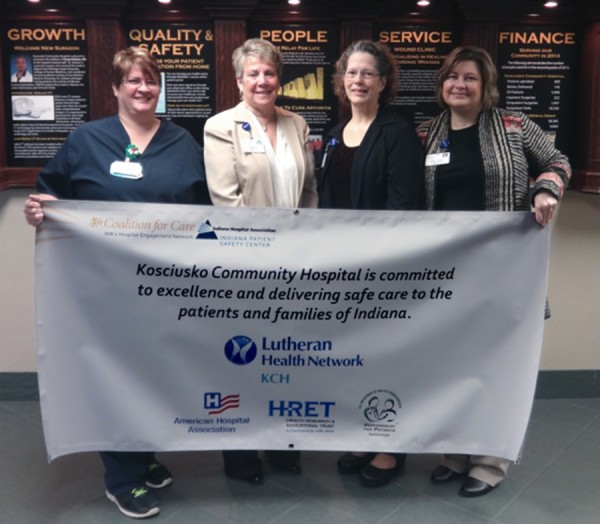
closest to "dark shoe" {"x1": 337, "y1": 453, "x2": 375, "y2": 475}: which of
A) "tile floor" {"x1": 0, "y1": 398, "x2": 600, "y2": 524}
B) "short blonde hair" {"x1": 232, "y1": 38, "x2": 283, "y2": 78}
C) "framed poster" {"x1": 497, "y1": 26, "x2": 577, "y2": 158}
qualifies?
"tile floor" {"x1": 0, "y1": 398, "x2": 600, "y2": 524}

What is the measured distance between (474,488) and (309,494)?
664mm

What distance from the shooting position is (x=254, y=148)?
272cm

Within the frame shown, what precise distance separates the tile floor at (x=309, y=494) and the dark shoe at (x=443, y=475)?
33 mm

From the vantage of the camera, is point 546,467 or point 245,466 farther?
point 546,467

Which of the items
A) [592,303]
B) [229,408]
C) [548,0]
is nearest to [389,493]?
[229,408]

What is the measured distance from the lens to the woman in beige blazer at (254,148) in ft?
8.83

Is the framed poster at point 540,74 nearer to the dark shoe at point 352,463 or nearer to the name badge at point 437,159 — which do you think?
the name badge at point 437,159

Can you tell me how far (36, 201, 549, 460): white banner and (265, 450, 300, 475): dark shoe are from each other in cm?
38

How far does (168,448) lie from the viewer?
8.48 feet

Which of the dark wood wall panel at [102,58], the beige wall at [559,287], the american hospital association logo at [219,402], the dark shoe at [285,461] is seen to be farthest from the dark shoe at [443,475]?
the dark wood wall panel at [102,58]

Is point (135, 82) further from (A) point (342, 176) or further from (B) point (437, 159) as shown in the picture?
(B) point (437, 159)

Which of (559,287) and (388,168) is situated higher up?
(388,168)

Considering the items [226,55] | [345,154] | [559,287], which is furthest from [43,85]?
[559,287]

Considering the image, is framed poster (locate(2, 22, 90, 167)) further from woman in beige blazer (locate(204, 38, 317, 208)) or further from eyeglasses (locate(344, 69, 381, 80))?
eyeglasses (locate(344, 69, 381, 80))
